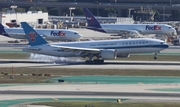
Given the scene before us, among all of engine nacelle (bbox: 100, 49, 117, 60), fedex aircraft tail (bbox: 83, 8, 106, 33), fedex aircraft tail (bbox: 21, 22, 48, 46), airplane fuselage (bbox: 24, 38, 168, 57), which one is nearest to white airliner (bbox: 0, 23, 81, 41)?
fedex aircraft tail (bbox: 83, 8, 106, 33)


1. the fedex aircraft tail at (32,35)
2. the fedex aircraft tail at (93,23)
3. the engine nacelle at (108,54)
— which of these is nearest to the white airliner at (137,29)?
the fedex aircraft tail at (93,23)

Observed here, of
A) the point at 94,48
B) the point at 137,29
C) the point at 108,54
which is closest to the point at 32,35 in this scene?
the point at 94,48

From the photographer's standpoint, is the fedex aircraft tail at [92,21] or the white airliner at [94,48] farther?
the fedex aircraft tail at [92,21]

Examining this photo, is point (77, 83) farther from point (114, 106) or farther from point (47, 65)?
point (47, 65)

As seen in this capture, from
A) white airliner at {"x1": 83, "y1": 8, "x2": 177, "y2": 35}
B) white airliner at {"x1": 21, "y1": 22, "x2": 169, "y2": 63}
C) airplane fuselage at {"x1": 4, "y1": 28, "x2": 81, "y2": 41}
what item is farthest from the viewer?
white airliner at {"x1": 83, "y1": 8, "x2": 177, "y2": 35}

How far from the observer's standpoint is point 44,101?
4553 cm

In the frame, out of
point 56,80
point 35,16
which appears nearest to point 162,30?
point 35,16

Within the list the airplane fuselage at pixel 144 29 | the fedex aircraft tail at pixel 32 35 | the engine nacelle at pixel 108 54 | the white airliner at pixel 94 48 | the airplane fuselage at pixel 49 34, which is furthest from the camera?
the airplane fuselage at pixel 144 29

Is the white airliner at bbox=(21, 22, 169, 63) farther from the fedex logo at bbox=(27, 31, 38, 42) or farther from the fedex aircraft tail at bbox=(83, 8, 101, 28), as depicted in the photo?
the fedex aircraft tail at bbox=(83, 8, 101, 28)

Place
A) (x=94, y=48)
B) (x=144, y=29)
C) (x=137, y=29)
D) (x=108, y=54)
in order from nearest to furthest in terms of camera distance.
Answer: (x=108, y=54)
(x=94, y=48)
(x=137, y=29)
(x=144, y=29)

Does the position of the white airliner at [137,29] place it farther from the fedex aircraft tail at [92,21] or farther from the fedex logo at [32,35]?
the fedex logo at [32,35]

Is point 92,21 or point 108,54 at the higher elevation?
point 92,21

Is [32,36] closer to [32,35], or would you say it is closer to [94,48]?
[32,35]

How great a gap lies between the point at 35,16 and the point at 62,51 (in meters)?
106
